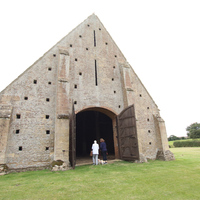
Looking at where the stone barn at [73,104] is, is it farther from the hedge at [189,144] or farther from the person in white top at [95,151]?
the hedge at [189,144]

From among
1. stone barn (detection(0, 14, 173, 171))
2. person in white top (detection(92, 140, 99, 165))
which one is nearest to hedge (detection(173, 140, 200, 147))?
stone barn (detection(0, 14, 173, 171))

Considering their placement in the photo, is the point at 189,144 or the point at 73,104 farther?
the point at 189,144

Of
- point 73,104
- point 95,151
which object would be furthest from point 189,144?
point 73,104

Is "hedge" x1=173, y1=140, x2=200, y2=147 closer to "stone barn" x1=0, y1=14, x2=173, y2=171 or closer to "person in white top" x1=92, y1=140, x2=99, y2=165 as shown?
"stone barn" x1=0, y1=14, x2=173, y2=171

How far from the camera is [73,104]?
9828mm

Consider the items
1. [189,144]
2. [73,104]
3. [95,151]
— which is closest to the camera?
[73,104]

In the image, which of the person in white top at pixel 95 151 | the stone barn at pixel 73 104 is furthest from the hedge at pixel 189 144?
the person in white top at pixel 95 151

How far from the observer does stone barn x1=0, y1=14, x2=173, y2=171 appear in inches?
379

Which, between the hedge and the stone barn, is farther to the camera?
the hedge

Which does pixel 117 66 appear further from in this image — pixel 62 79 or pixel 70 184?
pixel 70 184

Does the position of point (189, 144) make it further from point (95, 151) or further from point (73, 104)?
point (73, 104)

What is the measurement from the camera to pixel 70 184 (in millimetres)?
6125

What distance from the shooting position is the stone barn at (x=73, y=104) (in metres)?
9.62

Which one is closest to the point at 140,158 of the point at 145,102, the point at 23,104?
the point at 145,102
